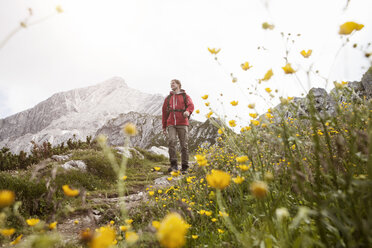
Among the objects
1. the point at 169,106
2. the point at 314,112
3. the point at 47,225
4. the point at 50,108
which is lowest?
the point at 47,225

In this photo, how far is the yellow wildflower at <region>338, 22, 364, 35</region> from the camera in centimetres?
130

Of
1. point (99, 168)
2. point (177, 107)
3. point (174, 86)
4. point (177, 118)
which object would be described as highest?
point (174, 86)

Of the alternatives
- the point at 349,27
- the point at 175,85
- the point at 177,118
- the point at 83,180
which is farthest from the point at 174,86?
the point at 349,27

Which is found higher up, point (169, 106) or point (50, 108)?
point (50, 108)

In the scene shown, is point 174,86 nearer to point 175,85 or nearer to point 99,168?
point 175,85

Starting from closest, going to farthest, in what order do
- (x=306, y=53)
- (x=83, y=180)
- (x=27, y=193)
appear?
1. (x=306, y=53)
2. (x=27, y=193)
3. (x=83, y=180)

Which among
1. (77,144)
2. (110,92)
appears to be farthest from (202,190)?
(110,92)

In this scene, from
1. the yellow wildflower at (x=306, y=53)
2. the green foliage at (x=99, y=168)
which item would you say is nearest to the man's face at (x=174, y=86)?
the green foliage at (x=99, y=168)

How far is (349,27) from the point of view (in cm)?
132

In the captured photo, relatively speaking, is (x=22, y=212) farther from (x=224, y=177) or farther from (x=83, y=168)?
(x=224, y=177)

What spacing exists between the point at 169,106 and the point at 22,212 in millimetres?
5062

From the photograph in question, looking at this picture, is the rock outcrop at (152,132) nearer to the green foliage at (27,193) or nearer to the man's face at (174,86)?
the man's face at (174,86)

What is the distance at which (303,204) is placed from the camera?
159 cm

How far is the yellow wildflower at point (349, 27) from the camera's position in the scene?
1.30m
